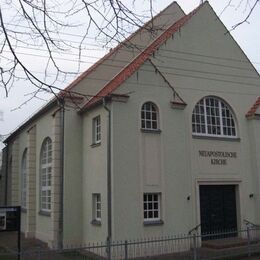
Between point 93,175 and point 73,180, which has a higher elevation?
point 93,175

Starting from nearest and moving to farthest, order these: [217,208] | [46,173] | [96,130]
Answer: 1. [96,130]
2. [217,208]
3. [46,173]

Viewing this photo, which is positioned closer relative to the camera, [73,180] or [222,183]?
[73,180]

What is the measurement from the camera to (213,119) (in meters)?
20.5

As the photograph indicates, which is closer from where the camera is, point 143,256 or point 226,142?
point 143,256

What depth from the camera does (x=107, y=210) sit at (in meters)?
16.9

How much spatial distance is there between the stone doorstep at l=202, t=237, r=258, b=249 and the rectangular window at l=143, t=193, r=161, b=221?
2.28 m

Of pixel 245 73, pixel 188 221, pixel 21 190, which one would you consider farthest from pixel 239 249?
pixel 21 190

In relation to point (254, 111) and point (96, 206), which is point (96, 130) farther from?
point (254, 111)

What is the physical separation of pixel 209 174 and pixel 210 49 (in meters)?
5.80

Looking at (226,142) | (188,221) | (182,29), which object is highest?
(182,29)

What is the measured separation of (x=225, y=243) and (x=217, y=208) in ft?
7.81

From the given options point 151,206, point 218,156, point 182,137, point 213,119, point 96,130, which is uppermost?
point 213,119

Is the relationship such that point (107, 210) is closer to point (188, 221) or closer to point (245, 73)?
point (188, 221)

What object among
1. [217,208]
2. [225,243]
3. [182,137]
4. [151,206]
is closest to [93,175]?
[151,206]
